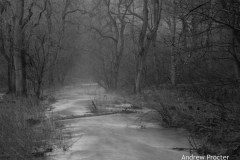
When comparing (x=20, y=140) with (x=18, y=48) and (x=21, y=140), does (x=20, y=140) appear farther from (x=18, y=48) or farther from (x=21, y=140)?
(x=18, y=48)

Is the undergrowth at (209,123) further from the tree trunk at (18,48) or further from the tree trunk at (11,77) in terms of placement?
the tree trunk at (11,77)

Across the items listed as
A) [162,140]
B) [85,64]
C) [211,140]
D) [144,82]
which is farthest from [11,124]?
[85,64]

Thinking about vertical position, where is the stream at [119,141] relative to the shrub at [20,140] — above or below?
below

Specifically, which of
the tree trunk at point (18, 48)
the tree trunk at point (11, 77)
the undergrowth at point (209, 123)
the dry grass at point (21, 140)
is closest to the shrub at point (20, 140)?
the dry grass at point (21, 140)

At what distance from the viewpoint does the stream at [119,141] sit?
20.2 ft

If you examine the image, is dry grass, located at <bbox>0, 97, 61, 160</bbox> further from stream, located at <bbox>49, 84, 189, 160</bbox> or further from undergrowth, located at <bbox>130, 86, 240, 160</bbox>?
undergrowth, located at <bbox>130, 86, 240, 160</bbox>

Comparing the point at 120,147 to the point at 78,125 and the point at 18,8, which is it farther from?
the point at 18,8

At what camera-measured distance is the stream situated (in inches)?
243

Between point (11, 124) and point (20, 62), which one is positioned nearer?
point (11, 124)

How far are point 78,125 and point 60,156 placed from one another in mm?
3285

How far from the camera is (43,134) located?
23.4 ft

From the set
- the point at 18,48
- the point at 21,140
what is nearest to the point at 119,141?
the point at 21,140

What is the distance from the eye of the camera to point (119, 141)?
24.0ft

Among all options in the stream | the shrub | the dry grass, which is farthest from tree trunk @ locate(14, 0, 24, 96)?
the shrub
